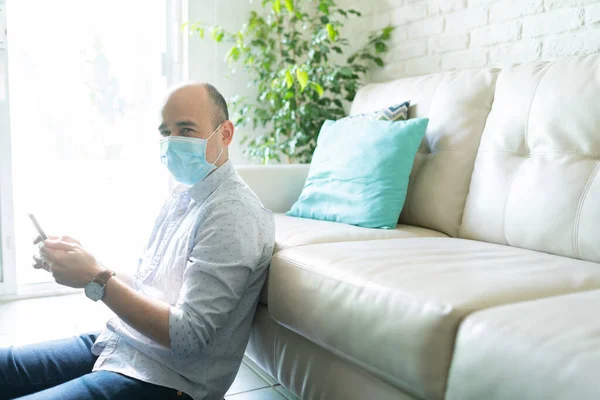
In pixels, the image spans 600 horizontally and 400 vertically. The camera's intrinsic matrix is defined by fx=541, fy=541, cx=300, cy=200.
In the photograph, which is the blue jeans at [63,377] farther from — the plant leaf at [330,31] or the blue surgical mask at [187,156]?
the plant leaf at [330,31]

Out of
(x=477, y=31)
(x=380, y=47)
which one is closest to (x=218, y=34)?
(x=380, y=47)

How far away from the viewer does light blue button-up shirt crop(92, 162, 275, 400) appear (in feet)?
3.50

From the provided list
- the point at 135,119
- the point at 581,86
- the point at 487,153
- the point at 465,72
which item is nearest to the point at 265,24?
the point at 135,119

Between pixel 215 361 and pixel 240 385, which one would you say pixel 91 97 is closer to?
pixel 240 385

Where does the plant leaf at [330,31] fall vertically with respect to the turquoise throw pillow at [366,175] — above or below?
above

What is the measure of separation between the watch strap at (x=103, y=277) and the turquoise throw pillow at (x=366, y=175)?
88 centimetres

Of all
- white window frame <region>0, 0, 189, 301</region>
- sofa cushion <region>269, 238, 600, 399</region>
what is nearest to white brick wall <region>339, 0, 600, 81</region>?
sofa cushion <region>269, 238, 600, 399</region>

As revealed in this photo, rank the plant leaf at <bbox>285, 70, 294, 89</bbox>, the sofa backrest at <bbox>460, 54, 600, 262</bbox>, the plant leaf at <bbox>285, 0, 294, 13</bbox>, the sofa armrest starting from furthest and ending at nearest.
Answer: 1. the plant leaf at <bbox>285, 0, 294, 13</bbox>
2. the plant leaf at <bbox>285, 70, 294, 89</bbox>
3. the sofa armrest
4. the sofa backrest at <bbox>460, 54, 600, 262</bbox>

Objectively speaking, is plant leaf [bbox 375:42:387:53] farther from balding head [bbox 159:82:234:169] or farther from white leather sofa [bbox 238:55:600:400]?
balding head [bbox 159:82:234:169]

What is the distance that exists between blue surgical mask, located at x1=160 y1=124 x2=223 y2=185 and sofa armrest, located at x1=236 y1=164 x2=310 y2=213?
2.47 ft

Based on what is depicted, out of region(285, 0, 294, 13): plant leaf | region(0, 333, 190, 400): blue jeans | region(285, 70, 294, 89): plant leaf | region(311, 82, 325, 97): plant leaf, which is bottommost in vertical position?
region(0, 333, 190, 400): blue jeans

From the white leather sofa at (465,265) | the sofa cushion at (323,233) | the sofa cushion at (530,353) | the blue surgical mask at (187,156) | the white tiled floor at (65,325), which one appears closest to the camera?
the sofa cushion at (530,353)

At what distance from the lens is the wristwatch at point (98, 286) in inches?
41.3

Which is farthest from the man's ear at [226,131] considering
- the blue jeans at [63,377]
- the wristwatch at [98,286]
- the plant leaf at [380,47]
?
the plant leaf at [380,47]
